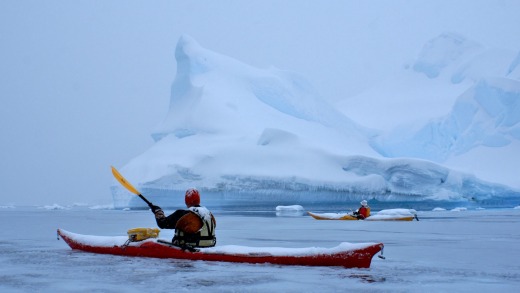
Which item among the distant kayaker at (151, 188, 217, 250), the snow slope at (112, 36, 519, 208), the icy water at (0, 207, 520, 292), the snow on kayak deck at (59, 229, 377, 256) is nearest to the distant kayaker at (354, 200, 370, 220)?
the icy water at (0, 207, 520, 292)

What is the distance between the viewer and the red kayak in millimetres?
6664

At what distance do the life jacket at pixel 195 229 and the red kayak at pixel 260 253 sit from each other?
130 millimetres

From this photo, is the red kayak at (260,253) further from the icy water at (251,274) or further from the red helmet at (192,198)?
the red helmet at (192,198)

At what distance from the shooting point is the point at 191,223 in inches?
287

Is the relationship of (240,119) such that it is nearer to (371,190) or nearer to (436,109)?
(371,190)

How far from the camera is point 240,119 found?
37.6 m

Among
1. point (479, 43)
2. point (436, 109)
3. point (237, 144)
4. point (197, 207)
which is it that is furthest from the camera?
point (479, 43)

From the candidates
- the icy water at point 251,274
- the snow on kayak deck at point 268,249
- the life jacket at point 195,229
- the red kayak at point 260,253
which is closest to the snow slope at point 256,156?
the icy water at point 251,274

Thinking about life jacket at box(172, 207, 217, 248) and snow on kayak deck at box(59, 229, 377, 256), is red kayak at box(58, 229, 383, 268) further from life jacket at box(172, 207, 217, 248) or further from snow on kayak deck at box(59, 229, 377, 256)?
life jacket at box(172, 207, 217, 248)

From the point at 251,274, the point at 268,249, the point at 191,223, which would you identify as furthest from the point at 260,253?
the point at 191,223

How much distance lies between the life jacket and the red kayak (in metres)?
0.13

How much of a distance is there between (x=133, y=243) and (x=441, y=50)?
50265 mm

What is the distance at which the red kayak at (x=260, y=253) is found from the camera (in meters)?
6.66

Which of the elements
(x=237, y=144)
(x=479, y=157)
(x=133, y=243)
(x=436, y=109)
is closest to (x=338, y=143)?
(x=237, y=144)
